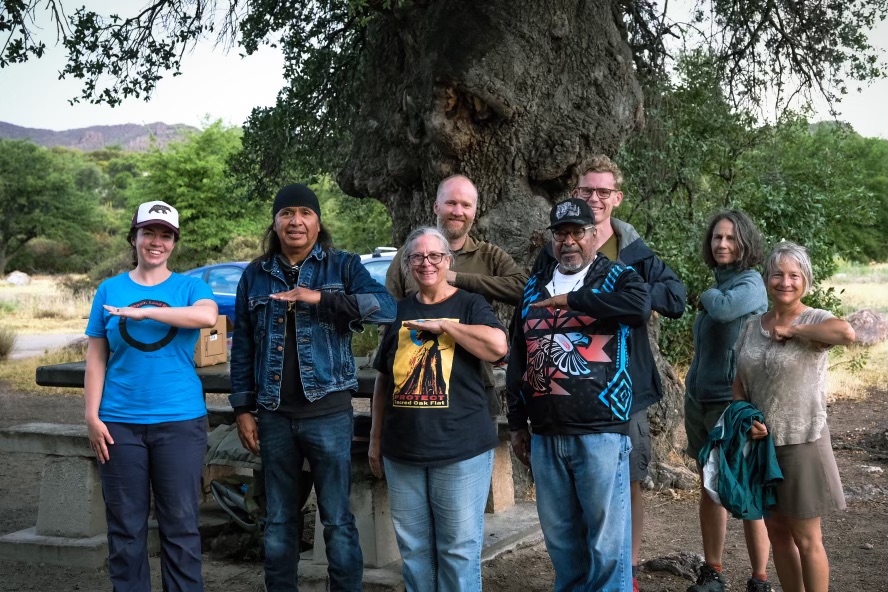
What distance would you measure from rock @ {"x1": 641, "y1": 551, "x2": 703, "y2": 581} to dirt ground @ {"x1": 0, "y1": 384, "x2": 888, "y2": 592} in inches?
1.5

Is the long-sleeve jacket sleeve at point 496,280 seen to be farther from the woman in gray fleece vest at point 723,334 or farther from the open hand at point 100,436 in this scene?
the open hand at point 100,436

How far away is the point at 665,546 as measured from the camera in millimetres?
6027

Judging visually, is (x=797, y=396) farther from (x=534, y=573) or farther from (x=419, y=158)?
(x=419, y=158)

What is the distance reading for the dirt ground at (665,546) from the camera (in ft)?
17.0

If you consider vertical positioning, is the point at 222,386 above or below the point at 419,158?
below

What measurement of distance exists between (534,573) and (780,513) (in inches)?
69.7

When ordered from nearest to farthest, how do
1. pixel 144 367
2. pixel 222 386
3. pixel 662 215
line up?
pixel 144 367
pixel 222 386
pixel 662 215

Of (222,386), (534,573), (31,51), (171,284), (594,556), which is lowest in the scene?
(534,573)

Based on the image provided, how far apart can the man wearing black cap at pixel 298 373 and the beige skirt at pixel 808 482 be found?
5.91 feet

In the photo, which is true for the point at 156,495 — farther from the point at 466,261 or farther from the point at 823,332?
the point at 823,332

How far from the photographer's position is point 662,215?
37.3ft

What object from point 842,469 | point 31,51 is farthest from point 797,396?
point 31,51

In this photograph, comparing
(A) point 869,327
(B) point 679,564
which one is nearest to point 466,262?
(B) point 679,564

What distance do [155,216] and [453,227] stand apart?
1.38 m
